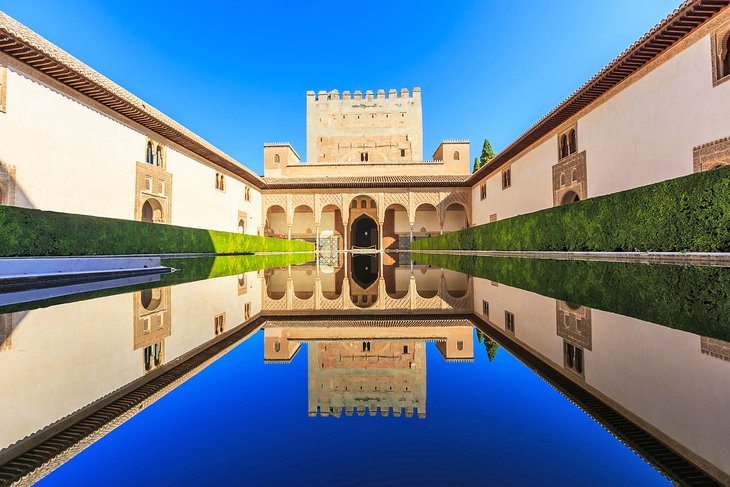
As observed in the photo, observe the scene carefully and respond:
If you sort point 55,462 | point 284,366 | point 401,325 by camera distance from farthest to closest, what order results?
point 401,325 → point 284,366 → point 55,462

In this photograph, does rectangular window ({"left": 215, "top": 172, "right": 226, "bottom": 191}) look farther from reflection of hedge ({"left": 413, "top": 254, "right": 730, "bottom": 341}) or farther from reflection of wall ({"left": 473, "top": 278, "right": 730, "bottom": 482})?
reflection of wall ({"left": 473, "top": 278, "right": 730, "bottom": 482})

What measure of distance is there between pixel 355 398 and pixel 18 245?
6.60 m

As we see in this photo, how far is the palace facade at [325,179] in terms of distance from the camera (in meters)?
7.49

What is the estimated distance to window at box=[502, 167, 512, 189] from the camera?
56.3ft

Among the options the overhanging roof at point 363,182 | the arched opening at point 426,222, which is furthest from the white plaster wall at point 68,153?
the arched opening at point 426,222

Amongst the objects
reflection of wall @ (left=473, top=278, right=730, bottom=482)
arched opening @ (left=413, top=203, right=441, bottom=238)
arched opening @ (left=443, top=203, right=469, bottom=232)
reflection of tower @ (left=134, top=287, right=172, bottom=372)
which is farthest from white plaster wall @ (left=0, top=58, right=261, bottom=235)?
arched opening @ (left=443, top=203, right=469, bottom=232)

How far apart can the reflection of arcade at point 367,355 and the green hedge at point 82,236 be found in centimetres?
503

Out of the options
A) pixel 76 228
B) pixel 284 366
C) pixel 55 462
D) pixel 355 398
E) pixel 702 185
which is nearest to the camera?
pixel 55 462

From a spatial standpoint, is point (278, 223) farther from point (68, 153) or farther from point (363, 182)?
point (68, 153)

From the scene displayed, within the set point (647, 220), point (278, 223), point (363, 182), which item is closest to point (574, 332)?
point (647, 220)

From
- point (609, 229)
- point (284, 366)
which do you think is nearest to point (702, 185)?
point (609, 229)

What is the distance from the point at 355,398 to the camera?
1365mm

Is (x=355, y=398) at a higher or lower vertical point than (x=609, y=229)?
lower

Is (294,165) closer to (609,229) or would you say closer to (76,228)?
(76,228)
